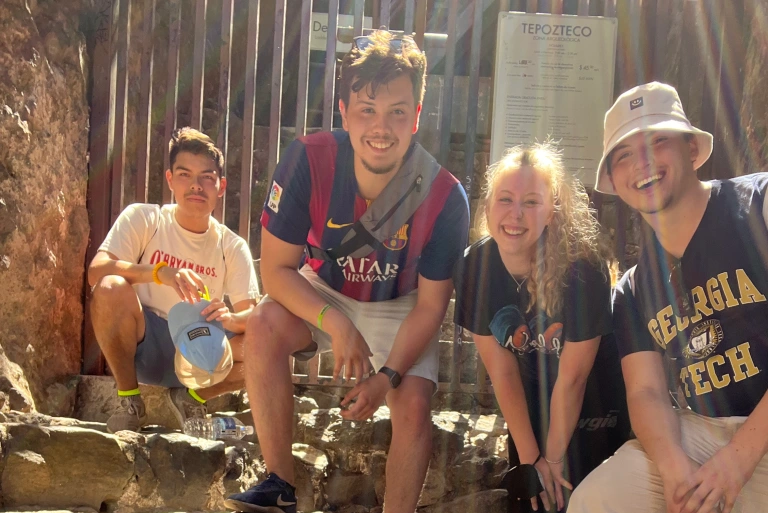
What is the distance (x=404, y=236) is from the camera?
2621 mm

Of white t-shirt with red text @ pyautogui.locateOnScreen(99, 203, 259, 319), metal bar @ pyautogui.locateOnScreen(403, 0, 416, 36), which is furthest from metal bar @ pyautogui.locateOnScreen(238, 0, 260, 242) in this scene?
metal bar @ pyautogui.locateOnScreen(403, 0, 416, 36)

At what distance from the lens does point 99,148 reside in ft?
13.3

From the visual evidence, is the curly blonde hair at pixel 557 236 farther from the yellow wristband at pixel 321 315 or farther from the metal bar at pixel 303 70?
the metal bar at pixel 303 70

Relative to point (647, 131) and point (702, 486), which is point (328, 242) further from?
point (702, 486)

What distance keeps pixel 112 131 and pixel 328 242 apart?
1.95m

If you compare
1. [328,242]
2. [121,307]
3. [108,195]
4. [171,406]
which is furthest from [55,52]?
[328,242]

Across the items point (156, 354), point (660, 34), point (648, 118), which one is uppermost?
point (660, 34)

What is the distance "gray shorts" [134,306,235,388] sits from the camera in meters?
3.32

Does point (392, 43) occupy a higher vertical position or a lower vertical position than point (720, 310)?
higher

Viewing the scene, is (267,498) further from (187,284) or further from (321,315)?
(187,284)

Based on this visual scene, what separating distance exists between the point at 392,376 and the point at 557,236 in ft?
2.13

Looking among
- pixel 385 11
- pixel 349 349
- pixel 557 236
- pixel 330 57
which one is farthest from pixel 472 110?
pixel 349 349

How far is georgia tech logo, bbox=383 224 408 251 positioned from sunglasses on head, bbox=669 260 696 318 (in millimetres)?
847

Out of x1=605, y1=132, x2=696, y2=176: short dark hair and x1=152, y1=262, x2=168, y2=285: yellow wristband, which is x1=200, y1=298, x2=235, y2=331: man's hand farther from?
x1=605, y1=132, x2=696, y2=176: short dark hair
